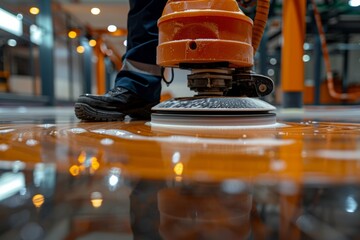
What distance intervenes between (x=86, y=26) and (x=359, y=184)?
348 inches

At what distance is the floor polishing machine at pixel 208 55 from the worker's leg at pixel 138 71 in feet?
1.09

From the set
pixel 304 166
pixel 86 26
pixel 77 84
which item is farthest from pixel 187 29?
pixel 77 84

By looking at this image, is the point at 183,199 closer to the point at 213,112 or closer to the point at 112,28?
the point at 213,112

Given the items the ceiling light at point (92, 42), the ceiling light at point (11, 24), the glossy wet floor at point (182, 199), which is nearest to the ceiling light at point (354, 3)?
the ceiling light at point (11, 24)

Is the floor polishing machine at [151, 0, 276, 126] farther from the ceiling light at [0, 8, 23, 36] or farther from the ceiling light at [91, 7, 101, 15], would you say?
the ceiling light at [91, 7, 101, 15]

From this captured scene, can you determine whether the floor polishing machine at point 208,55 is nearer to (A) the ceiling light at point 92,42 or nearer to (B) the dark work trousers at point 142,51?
(B) the dark work trousers at point 142,51

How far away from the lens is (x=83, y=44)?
9.47 meters

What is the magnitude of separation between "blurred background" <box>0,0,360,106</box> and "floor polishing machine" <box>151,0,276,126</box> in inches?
14.2

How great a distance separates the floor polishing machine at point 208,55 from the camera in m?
0.85

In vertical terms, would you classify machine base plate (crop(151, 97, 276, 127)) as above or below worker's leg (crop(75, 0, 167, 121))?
below

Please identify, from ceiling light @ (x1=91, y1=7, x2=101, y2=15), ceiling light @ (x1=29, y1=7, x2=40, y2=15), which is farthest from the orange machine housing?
ceiling light @ (x1=91, y1=7, x2=101, y2=15)

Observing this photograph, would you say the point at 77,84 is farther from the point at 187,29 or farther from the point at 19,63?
the point at 187,29

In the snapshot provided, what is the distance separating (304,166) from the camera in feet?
1.15

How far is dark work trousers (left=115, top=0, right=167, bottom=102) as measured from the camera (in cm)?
126
